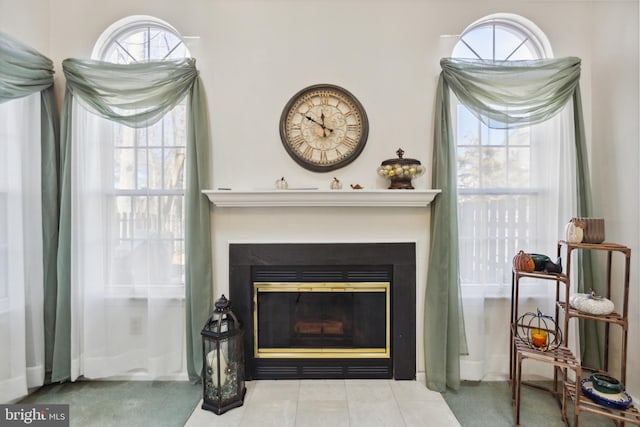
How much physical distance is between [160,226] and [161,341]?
2.73 feet

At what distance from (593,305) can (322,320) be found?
5.47 feet

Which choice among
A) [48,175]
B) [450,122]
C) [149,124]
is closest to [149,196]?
[149,124]

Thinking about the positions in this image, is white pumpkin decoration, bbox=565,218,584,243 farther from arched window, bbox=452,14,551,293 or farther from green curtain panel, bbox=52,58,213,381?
green curtain panel, bbox=52,58,213,381

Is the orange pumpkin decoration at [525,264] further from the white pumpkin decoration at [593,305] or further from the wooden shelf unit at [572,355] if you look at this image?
the white pumpkin decoration at [593,305]

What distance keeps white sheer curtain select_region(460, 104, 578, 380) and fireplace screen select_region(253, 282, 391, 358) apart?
2.08 ft

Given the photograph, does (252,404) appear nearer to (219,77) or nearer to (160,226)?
(160,226)

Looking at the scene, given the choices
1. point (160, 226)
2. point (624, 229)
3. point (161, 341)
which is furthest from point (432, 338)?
point (160, 226)

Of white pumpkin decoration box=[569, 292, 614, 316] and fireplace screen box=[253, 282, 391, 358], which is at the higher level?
white pumpkin decoration box=[569, 292, 614, 316]

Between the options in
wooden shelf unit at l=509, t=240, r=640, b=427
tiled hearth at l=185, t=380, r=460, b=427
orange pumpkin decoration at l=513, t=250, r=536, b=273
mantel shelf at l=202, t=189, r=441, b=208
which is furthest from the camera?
mantel shelf at l=202, t=189, r=441, b=208

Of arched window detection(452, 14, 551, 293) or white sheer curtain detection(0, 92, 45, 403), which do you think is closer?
white sheer curtain detection(0, 92, 45, 403)

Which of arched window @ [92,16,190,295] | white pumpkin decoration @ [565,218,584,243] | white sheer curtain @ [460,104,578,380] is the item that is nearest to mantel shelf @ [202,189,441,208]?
arched window @ [92,16,190,295]

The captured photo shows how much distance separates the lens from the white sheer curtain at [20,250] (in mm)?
1937

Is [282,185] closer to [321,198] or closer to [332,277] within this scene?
[321,198]

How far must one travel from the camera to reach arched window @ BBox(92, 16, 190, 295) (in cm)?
224
